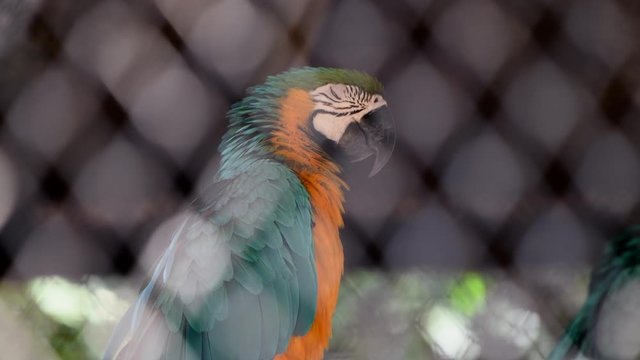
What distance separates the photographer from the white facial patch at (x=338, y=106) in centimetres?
149

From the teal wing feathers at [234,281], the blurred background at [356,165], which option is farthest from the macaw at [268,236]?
the blurred background at [356,165]

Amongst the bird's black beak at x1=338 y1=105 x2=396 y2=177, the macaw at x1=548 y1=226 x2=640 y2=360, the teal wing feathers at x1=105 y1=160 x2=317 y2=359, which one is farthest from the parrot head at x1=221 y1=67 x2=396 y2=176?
the macaw at x1=548 y1=226 x2=640 y2=360

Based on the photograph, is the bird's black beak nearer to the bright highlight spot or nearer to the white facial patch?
the white facial patch

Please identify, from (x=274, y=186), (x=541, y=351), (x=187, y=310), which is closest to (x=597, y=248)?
(x=541, y=351)

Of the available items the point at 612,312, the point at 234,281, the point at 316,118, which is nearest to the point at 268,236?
the point at 234,281

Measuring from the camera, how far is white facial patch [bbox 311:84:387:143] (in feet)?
4.88

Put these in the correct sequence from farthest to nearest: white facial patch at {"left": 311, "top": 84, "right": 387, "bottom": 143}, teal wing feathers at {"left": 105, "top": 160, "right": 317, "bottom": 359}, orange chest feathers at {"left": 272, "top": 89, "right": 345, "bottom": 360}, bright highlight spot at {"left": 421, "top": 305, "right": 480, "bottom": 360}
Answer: bright highlight spot at {"left": 421, "top": 305, "right": 480, "bottom": 360}, white facial patch at {"left": 311, "top": 84, "right": 387, "bottom": 143}, orange chest feathers at {"left": 272, "top": 89, "right": 345, "bottom": 360}, teal wing feathers at {"left": 105, "top": 160, "right": 317, "bottom": 359}

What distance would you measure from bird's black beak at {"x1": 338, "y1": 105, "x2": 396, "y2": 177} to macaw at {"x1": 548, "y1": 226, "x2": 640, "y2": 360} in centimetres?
45

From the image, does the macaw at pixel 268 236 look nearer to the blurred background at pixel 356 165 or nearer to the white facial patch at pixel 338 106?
the white facial patch at pixel 338 106

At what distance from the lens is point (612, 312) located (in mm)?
1581

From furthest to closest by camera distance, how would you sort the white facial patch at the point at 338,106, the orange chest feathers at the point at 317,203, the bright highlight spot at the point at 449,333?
the bright highlight spot at the point at 449,333, the white facial patch at the point at 338,106, the orange chest feathers at the point at 317,203

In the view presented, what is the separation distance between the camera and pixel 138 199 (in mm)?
1595

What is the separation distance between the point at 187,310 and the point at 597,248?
819 mm

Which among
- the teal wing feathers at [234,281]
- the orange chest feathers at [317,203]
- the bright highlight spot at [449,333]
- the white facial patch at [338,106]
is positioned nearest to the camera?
the teal wing feathers at [234,281]
